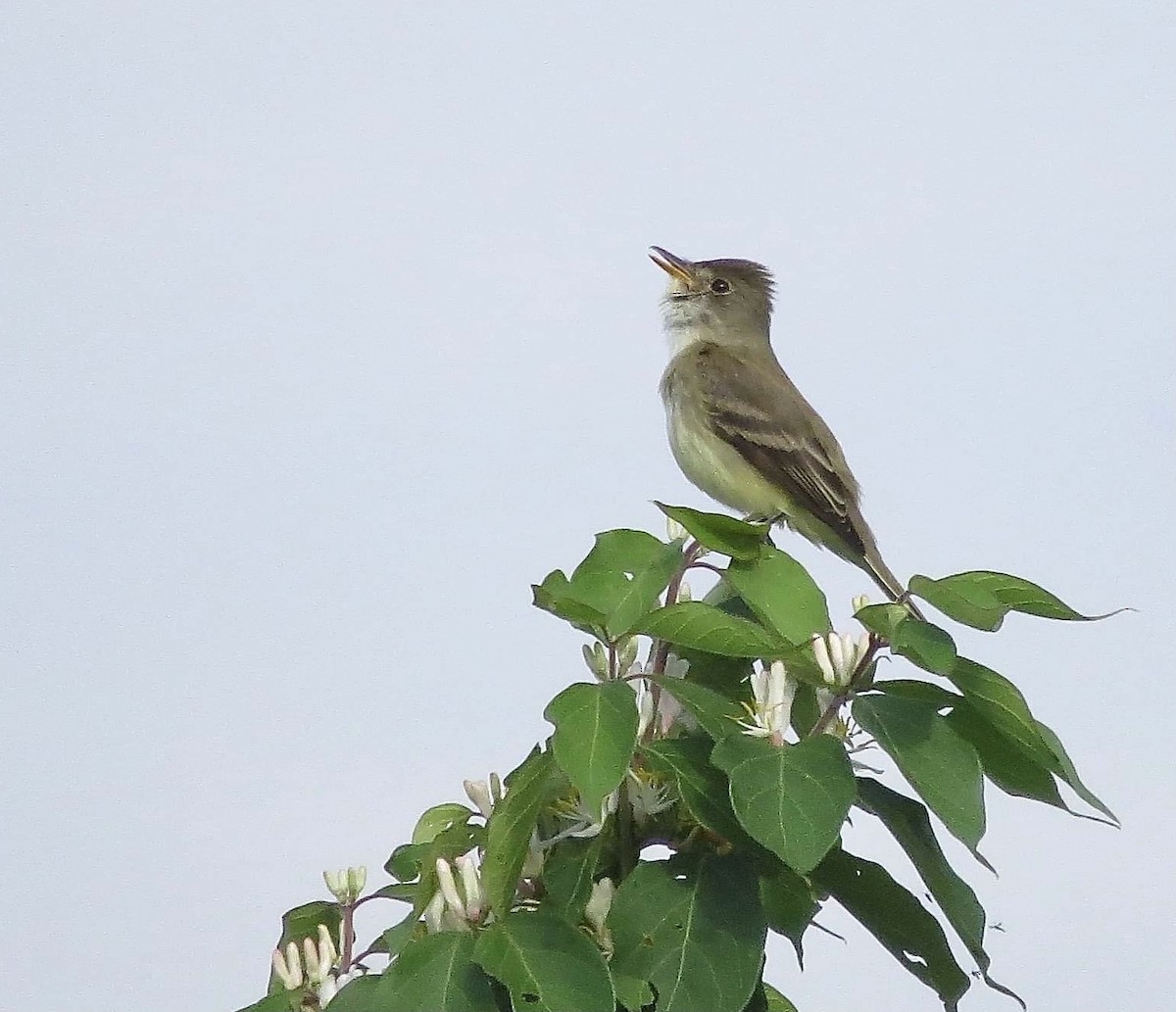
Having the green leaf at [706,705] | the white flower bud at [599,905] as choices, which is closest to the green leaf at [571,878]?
the white flower bud at [599,905]

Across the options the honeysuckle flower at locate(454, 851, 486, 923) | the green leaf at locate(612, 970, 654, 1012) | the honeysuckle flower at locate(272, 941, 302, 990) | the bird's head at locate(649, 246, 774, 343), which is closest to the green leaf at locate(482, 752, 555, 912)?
the honeysuckle flower at locate(454, 851, 486, 923)

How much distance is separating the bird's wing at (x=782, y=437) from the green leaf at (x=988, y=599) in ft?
13.8

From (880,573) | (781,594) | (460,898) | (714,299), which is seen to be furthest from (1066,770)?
(714,299)

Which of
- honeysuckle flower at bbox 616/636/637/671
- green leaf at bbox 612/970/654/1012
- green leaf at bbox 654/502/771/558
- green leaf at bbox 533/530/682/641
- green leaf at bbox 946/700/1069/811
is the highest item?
green leaf at bbox 654/502/771/558

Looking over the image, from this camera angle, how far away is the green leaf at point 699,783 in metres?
2.62

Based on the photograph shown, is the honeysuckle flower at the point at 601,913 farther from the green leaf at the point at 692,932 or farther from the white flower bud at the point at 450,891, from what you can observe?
the white flower bud at the point at 450,891

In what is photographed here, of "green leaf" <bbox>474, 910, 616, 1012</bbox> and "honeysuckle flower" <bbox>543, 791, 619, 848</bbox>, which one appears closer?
"green leaf" <bbox>474, 910, 616, 1012</bbox>

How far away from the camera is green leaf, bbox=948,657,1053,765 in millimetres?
2691

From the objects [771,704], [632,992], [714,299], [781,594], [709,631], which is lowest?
[632,992]

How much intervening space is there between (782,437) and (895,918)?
4690mm

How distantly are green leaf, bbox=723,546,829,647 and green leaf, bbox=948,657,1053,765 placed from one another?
0.91 feet

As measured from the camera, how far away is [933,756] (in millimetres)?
2621

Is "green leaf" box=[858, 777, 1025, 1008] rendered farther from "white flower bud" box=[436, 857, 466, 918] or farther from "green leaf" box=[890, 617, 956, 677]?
"white flower bud" box=[436, 857, 466, 918]

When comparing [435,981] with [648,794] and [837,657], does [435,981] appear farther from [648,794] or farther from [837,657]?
[837,657]
